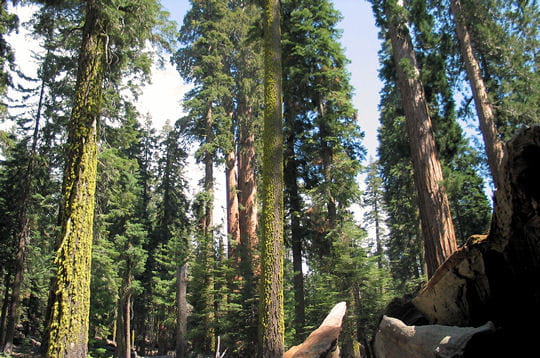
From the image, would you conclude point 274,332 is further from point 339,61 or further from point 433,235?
point 339,61

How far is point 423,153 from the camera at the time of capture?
9227mm

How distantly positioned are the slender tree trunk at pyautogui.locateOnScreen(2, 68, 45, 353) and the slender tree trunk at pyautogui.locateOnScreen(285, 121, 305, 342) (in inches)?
Result: 553

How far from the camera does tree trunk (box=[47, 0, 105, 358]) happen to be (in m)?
6.61

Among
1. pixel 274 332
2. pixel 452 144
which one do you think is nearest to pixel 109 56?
pixel 274 332

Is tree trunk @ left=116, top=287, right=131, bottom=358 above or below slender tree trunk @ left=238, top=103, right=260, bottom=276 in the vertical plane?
below

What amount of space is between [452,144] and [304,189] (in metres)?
5.90

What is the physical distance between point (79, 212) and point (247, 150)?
1230 cm

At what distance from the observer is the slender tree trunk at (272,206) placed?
27.2ft

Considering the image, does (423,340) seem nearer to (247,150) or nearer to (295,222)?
(295,222)

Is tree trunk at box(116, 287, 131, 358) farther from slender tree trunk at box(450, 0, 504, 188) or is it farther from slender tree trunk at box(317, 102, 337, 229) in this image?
slender tree trunk at box(450, 0, 504, 188)

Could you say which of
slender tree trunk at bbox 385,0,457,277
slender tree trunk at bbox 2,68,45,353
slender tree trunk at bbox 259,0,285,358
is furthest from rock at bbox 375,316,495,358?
slender tree trunk at bbox 2,68,45,353

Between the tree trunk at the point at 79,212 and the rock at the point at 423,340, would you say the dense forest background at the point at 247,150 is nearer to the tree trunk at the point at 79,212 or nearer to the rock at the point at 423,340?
the tree trunk at the point at 79,212

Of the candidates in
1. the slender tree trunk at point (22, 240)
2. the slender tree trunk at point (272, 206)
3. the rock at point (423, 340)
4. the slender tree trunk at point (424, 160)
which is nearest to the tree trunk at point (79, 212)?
the slender tree trunk at point (272, 206)

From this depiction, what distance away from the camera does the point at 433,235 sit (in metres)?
8.51
